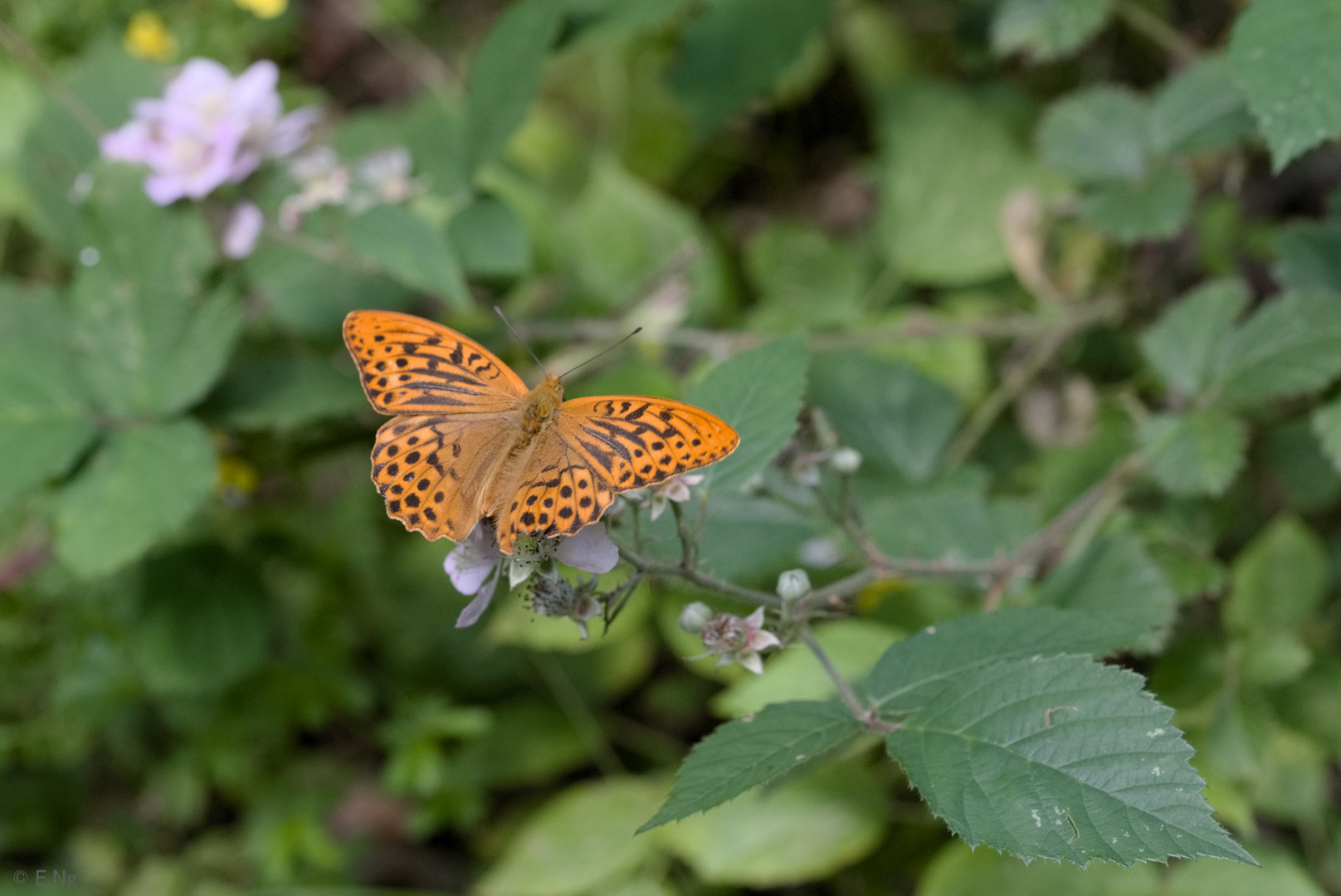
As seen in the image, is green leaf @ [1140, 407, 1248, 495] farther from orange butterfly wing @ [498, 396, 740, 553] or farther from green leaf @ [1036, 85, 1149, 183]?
orange butterfly wing @ [498, 396, 740, 553]

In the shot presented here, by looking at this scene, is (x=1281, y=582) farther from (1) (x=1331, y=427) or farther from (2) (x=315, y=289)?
(2) (x=315, y=289)

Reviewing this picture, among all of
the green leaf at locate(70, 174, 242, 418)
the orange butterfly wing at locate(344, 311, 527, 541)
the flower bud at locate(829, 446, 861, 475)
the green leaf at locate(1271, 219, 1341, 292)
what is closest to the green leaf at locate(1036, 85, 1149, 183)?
the green leaf at locate(1271, 219, 1341, 292)

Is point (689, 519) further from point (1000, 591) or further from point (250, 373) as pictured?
point (250, 373)

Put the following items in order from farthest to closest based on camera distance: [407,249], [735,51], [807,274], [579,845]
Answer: [807,274] → [735,51] → [579,845] → [407,249]

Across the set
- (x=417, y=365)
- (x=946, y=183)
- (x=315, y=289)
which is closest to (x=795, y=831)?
(x=417, y=365)

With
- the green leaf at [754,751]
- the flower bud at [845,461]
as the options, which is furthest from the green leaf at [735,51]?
the green leaf at [754,751]

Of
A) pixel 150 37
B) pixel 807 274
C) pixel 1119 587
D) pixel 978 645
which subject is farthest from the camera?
pixel 150 37

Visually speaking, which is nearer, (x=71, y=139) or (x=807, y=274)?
(x=71, y=139)
